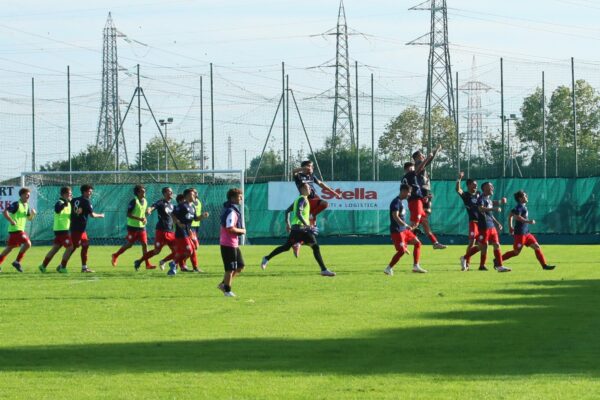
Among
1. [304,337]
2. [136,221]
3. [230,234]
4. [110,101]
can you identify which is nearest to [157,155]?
[110,101]

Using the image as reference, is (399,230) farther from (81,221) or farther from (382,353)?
(382,353)

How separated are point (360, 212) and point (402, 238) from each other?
22534mm

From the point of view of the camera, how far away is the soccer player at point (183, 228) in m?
27.2

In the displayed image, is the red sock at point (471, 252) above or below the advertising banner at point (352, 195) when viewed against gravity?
below

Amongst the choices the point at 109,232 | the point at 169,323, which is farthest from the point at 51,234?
the point at 169,323

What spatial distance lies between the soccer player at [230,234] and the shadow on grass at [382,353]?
14.7 feet

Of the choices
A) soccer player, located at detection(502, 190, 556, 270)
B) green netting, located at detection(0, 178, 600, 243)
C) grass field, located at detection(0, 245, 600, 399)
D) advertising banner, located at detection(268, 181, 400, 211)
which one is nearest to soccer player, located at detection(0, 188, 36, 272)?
grass field, located at detection(0, 245, 600, 399)

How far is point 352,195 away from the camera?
4912 centimetres

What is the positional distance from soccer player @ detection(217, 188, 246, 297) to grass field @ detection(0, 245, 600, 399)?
53 cm

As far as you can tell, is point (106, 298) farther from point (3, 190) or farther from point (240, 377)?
point (3, 190)

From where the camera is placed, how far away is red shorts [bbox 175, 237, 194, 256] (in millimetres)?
27188

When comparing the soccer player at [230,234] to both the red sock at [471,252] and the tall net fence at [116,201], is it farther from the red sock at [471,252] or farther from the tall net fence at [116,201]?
the tall net fence at [116,201]

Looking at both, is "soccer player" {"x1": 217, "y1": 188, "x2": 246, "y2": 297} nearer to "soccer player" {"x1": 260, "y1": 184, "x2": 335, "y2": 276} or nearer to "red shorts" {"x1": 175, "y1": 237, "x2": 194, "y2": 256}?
"soccer player" {"x1": 260, "y1": 184, "x2": 335, "y2": 276}

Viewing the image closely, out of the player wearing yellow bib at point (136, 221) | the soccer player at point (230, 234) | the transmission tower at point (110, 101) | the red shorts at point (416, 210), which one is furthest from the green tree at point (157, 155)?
the soccer player at point (230, 234)
